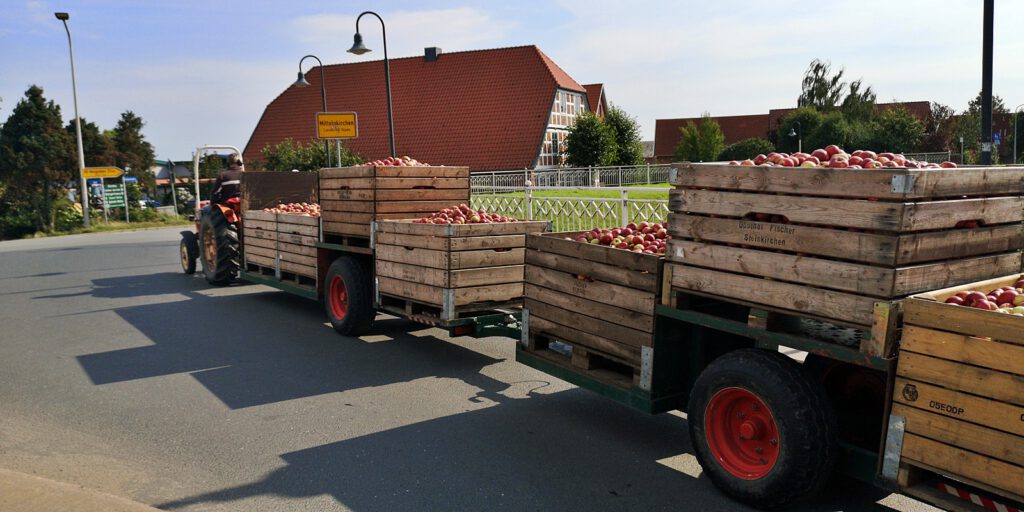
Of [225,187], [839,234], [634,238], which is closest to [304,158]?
[225,187]

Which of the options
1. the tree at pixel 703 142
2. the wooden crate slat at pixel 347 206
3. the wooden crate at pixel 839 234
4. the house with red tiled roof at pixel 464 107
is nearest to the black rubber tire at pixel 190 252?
the wooden crate slat at pixel 347 206

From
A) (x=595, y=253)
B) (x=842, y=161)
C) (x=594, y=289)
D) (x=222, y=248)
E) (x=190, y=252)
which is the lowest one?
(x=190, y=252)

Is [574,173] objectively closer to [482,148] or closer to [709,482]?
[482,148]

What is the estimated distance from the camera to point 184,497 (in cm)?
445

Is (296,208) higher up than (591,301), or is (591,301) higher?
(296,208)

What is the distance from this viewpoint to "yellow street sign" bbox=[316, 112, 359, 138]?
20594 mm

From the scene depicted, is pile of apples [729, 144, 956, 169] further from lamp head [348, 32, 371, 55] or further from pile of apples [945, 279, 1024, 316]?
lamp head [348, 32, 371, 55]

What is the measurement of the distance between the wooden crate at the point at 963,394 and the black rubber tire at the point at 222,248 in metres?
10.8

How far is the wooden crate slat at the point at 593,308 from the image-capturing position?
4.86 m

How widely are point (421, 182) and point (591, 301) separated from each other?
13.0 ft

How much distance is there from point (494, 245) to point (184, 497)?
3738mm

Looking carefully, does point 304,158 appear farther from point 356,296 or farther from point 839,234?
point 839,234

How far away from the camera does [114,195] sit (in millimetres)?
34125

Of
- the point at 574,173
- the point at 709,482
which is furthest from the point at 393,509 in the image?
the point at 574,173
